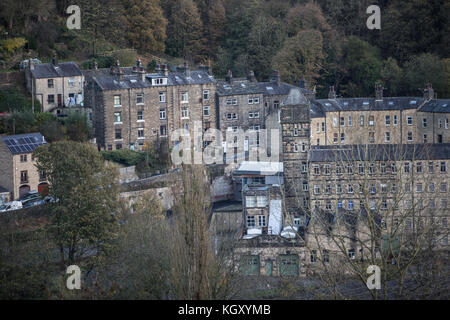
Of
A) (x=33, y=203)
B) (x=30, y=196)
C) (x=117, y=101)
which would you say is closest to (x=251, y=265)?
(x=33, y=203)

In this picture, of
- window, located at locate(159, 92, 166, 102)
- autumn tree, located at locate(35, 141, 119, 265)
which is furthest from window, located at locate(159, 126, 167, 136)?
autumn tree, located at locate(35, 141, 119, 265)

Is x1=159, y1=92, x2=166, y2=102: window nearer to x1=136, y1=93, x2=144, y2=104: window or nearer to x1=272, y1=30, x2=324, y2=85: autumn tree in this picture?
x1=136, y1=93, x2=144, y2=104: window

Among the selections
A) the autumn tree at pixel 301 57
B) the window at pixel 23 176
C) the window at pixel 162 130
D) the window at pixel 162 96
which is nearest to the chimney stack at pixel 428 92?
the autumn tree at pixel 301 57

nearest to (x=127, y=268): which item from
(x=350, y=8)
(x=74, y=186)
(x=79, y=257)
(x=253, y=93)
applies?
(x=79, y=257)

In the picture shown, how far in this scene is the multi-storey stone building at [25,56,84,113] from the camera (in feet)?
144

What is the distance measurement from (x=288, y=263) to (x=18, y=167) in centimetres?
1412

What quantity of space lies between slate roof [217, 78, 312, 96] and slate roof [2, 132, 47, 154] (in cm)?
1240

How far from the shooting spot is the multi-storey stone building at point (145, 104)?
42438 millimetres

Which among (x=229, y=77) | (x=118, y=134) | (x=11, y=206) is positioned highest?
(x=229, y=77)

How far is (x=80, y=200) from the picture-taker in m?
28.9

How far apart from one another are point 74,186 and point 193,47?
1231 inches

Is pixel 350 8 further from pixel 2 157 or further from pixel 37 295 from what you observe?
pixel 37 295

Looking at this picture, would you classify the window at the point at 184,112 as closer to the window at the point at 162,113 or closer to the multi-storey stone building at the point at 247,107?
the window at the point at 162,113

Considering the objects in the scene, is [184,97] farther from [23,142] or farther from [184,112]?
[23,142]
